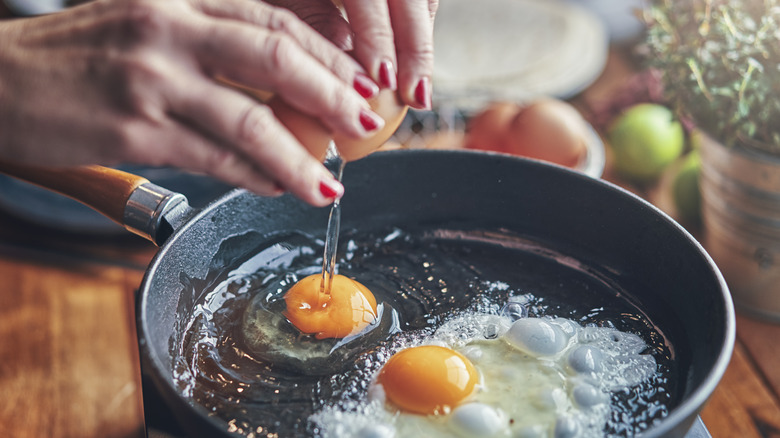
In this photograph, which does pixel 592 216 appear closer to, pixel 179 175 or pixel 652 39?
pixel 652 39

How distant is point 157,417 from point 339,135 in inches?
16.4

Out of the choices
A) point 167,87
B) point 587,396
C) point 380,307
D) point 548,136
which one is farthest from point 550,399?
point 548,136

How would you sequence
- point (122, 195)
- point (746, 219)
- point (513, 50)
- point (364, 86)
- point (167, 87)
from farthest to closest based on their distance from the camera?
point (513, 50) < point (746, 219) < point (122, 195) < point (364, 86) < point (167, 87)

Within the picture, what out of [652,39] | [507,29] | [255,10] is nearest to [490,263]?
[255,10]

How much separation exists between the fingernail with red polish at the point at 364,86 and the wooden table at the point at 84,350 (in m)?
0.89

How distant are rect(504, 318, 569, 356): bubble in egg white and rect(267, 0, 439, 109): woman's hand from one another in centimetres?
33

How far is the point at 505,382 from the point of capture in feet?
2.98

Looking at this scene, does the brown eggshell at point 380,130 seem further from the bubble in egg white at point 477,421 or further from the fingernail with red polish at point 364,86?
the bubble in egg white at point 477,421

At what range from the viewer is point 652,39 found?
1575 millimetres

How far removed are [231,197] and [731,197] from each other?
105 cm

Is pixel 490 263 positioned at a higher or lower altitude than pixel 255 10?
lower

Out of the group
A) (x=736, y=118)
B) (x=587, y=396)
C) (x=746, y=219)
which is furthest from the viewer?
(x=746, y=219)

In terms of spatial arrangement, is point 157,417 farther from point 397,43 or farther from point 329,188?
point 397,43

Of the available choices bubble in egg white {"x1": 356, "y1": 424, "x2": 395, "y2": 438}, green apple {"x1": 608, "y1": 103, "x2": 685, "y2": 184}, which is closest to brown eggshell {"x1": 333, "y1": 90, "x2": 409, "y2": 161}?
bubble in egg white {"x1": 356, "y1": 424, "x2": 395, "y2": 438}
